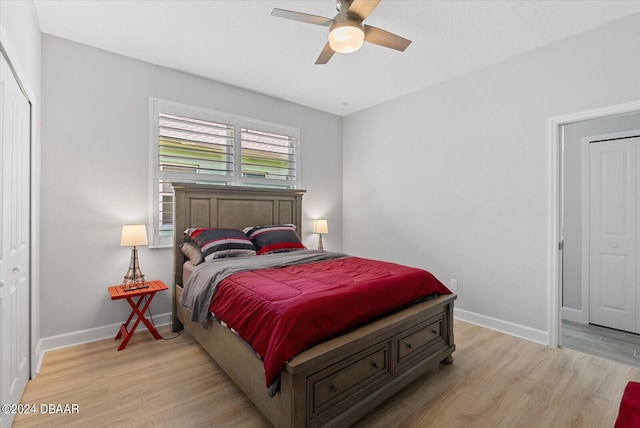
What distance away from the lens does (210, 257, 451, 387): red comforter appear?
5.37 feet

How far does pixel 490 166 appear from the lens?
10.9ft

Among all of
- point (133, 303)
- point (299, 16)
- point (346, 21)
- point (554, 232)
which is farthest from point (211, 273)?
point (554, 232)

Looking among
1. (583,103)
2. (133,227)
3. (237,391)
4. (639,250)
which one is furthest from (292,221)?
(639,250)

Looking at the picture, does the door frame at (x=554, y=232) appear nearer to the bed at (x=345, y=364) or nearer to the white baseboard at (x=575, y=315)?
the white baseboard at (x=575, y=315)

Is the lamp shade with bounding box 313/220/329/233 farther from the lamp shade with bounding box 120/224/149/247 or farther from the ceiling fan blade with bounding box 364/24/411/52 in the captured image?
the ceiling fan blade with bounding box 364/24/411/52

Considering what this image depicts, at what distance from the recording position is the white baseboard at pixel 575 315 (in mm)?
3462

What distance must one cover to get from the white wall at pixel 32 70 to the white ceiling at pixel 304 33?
0.34 metres

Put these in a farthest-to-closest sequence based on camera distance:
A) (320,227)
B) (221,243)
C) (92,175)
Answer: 1. (320,227)
2. (221,243)
3. (92,175)

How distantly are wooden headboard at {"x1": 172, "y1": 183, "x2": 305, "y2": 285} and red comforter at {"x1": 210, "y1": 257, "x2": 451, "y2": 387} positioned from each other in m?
1.26

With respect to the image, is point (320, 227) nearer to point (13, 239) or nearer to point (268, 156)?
point (268, 156)

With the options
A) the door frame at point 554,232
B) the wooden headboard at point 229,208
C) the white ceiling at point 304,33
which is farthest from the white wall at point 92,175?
the door frame at point 554,232

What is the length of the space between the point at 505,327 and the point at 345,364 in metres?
2.32

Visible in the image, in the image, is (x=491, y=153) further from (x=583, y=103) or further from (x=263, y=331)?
(x=263, y=331)

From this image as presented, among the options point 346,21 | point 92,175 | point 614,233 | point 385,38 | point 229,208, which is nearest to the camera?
point 346,21
